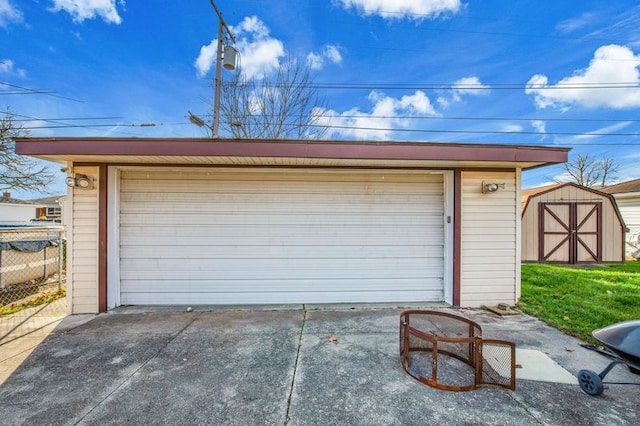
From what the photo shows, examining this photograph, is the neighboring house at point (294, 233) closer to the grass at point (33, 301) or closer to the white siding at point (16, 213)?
the grass at point (33, 301)

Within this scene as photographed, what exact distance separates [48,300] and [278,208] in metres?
4.25

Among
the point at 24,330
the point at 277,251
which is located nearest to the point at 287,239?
the point at 277,251

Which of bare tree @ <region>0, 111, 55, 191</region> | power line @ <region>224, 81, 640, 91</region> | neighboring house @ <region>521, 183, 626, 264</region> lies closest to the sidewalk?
power line @ <region>224, 81, 640, 91</region>

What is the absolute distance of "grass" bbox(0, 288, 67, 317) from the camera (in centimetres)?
440

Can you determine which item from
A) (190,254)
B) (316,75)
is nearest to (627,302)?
(190,254)

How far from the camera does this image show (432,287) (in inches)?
188

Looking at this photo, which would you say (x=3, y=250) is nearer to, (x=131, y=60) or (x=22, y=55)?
(x=131, y=60)

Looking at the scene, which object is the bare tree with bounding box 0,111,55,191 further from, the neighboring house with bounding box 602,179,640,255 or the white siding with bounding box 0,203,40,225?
the neighboring house with bounding box 602,179,640,255

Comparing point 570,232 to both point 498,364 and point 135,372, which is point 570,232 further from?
point 135,372

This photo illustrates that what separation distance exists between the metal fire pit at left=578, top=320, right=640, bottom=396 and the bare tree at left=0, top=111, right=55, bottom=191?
1591cm

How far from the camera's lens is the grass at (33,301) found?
4.40m

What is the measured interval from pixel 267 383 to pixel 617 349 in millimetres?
2676

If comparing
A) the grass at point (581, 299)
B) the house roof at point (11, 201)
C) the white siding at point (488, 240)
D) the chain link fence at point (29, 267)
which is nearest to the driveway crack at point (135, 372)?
the chain link fence at point (29, 267)

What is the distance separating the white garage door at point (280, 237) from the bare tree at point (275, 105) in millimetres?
5443
